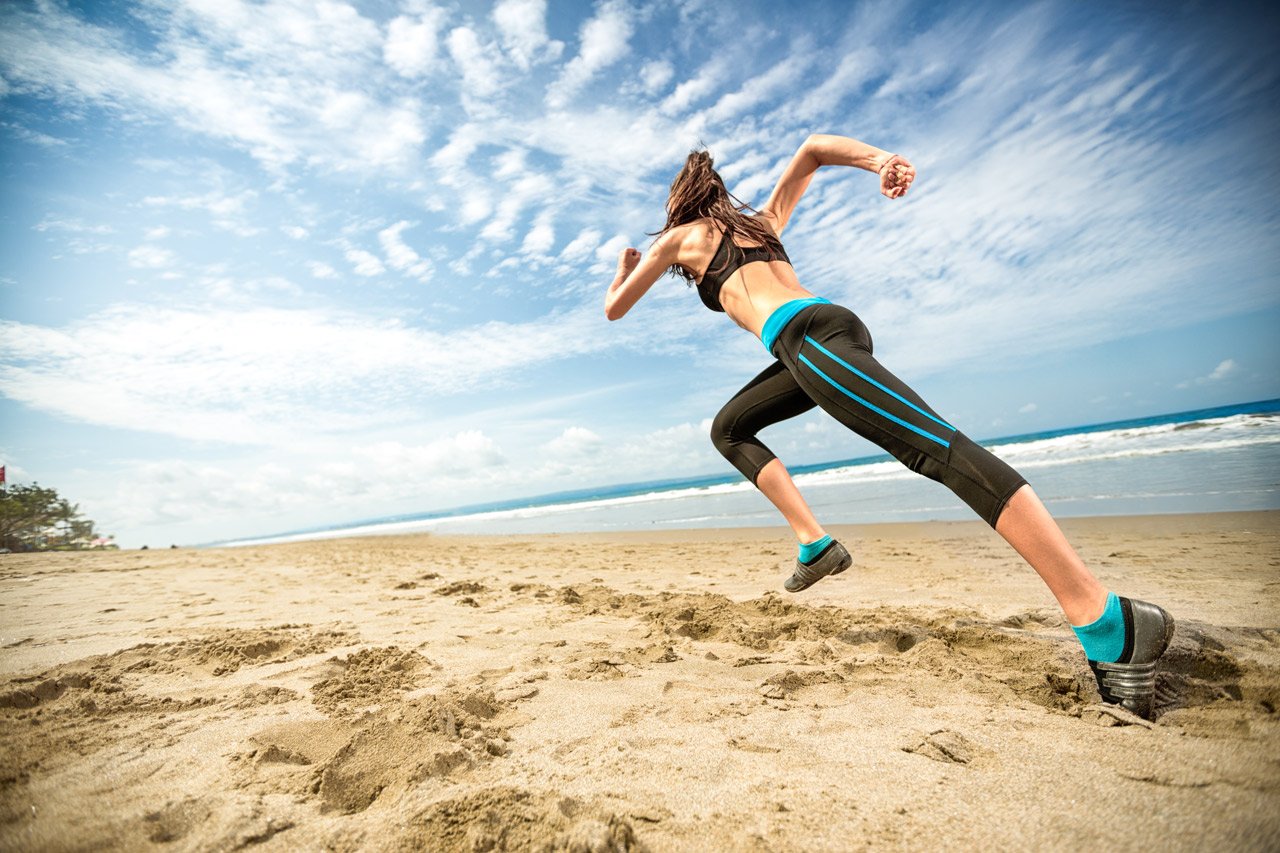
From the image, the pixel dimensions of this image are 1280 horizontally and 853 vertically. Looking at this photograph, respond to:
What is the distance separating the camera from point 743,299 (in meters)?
2.41

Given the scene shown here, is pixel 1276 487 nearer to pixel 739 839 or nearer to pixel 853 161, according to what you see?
pixel 853 161

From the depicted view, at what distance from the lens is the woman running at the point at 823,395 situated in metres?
1.70

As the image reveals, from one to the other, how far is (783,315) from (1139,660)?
5.18ft

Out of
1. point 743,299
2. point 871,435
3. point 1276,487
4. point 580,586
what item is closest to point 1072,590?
point 871,435

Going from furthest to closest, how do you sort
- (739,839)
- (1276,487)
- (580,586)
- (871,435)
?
(1276,487) → (580,586) → (871,435) → (739,839)

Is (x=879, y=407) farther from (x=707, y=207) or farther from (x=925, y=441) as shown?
(x=707, y=207)

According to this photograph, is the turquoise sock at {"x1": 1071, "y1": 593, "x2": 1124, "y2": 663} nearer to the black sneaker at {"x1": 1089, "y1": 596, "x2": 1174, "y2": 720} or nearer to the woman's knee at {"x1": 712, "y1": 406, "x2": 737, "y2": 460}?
the black sneaker at {"x1": 1089, "y1": 596, "x2": 1174, "y2": 720}

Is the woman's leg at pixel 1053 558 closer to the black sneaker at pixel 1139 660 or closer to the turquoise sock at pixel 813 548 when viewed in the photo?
the black sneaker at pixel 1139 660

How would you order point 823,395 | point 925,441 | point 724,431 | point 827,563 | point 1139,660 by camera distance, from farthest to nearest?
1. point 724,431
2. point 827,563
3. point 823,395
4. point 925,441
5. point 1139,660

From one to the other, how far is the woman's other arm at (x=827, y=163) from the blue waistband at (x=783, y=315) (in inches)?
22.9

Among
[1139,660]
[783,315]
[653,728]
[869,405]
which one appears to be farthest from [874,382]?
[653,728]

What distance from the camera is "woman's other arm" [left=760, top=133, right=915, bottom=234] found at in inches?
89.7

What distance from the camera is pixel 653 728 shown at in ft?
5.64

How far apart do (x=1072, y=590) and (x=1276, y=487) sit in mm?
7915
